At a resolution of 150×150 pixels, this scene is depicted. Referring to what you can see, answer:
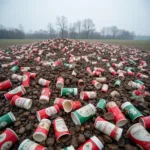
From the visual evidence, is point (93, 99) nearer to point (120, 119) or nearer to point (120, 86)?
point (120, 119)

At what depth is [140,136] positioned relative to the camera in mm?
1744

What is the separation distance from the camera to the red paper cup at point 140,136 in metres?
1.67

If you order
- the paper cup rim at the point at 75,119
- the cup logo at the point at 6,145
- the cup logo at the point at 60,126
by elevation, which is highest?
the cup logo at the point at 60,126

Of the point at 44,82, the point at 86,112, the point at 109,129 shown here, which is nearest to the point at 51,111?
the point at 86,112

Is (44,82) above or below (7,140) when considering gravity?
above

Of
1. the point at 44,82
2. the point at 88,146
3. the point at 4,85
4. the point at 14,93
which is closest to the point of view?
the point at 88,146

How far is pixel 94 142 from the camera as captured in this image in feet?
5.63

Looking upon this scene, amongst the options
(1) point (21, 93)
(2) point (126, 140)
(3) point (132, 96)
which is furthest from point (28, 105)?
(3) point (132, 96)

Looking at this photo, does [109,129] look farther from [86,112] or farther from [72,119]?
[72,119]

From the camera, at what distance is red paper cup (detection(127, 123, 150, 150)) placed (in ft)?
5.49

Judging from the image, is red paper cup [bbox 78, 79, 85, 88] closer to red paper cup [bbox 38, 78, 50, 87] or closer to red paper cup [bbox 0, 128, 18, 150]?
red paper cup [bbox 38, 78, 50, 87]

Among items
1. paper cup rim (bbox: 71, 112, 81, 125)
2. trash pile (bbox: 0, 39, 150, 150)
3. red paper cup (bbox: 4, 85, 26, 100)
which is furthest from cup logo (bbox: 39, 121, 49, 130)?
red paper cup (bbox: 4, 85, 26, 100)

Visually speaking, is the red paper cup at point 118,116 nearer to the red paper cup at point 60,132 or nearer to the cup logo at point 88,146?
the cup logo at point 88,146

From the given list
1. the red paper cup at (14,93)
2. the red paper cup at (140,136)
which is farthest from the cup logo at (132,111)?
the red paper cup at (14,93)
